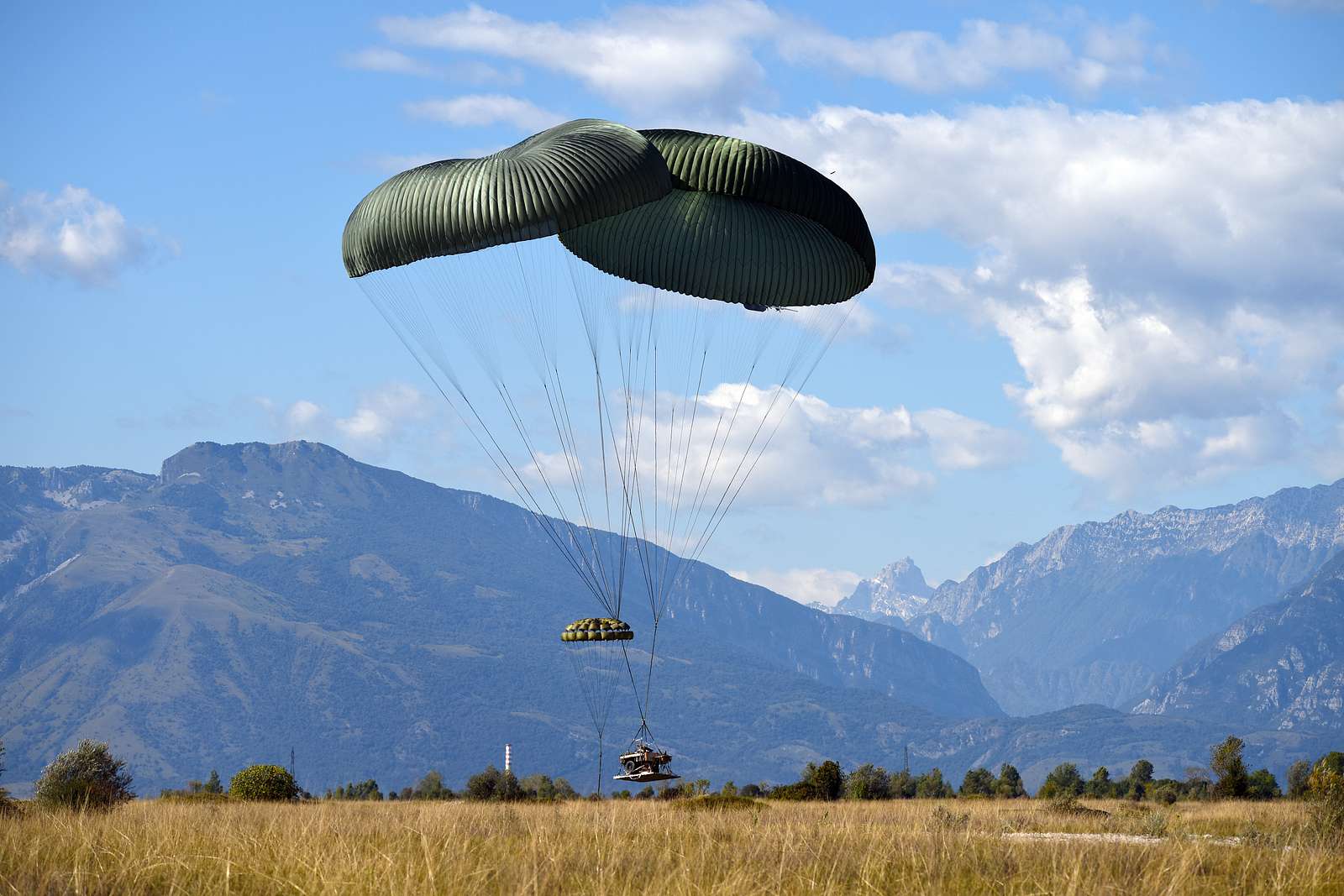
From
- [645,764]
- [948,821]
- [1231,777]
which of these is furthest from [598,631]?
[1231,777]

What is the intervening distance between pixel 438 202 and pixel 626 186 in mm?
2881

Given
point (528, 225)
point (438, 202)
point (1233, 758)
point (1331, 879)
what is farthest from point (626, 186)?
point (1233, 758)

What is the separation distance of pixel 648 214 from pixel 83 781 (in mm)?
16046

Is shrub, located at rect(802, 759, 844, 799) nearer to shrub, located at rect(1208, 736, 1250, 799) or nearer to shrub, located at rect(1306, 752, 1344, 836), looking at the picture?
shrub, located at rect(1208, 736, 1250, 799)

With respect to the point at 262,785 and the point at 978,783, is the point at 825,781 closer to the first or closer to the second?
the point at 262,785

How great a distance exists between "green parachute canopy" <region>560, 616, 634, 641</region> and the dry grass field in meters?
6.86

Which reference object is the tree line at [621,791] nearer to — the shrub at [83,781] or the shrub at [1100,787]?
the shrub at [83,781]

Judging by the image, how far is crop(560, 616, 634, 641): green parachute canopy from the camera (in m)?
27.4

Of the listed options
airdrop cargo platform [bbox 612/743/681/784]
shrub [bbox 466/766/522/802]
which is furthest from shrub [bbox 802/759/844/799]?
airdrop cargo platform [bbox 612/743/681/784]

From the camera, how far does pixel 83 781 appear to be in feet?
95.1

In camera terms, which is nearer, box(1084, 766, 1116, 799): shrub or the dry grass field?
the dry grass field

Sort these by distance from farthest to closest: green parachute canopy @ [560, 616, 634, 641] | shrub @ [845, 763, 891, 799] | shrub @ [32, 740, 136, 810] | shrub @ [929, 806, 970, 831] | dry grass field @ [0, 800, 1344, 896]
A: shrub @ [845, 763, 891, 799]
green parachute canopy @ [560, 616, 634, 641]
shrub @ [32, 740, 136, 810]
shrub @ [929, 806, 970, 831]
dry grass field @ [0, 800, 1344, 896]

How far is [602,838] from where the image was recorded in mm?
17188

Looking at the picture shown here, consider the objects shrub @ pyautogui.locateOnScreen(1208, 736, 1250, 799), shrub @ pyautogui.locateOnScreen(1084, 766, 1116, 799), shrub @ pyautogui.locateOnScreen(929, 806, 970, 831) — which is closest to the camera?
shrub @ pyautogui.locateOnScreen(929, 806, 970, 831)
